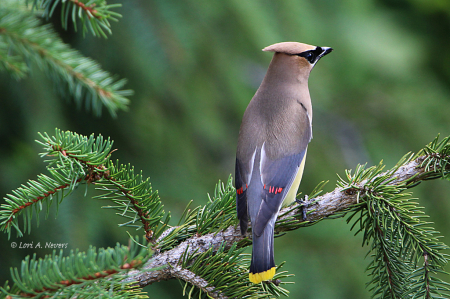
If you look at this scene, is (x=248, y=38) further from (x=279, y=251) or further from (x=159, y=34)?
(x=279, y=251)

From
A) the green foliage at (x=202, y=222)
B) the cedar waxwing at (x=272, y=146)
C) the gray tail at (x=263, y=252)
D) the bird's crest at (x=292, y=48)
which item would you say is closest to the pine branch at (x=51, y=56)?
the cedar waxwing at (x=272, y=146)

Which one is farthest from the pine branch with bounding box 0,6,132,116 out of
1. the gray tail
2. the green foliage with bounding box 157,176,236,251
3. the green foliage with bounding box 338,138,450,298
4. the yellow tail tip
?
the green foliage with bounding box 338,138,450,298

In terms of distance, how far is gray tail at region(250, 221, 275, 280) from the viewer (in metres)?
1.73

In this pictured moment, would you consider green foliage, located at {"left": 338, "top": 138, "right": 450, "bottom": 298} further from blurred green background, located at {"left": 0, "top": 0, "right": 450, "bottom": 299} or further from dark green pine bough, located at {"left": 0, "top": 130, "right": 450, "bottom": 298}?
blurred green background, located at {"left": 0, "top": 0, "right": 450, "bottom": 299}

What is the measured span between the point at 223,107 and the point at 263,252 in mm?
1615

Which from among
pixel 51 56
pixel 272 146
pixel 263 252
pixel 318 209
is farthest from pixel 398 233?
pixel 51 56

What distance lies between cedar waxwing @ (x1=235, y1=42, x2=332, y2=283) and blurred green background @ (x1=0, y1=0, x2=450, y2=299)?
10.1 inches

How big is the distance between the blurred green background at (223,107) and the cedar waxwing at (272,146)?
255 mm

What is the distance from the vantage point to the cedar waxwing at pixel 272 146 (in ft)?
6.41

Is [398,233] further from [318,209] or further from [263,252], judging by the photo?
[263,252]

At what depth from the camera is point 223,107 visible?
3.24 metres

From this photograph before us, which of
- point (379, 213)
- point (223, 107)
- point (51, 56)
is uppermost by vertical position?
point (51, 56)

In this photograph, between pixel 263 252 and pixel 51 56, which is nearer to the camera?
pixel 263 252

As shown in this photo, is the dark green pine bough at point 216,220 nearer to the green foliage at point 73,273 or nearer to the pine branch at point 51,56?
the green foliage at point 73,273
